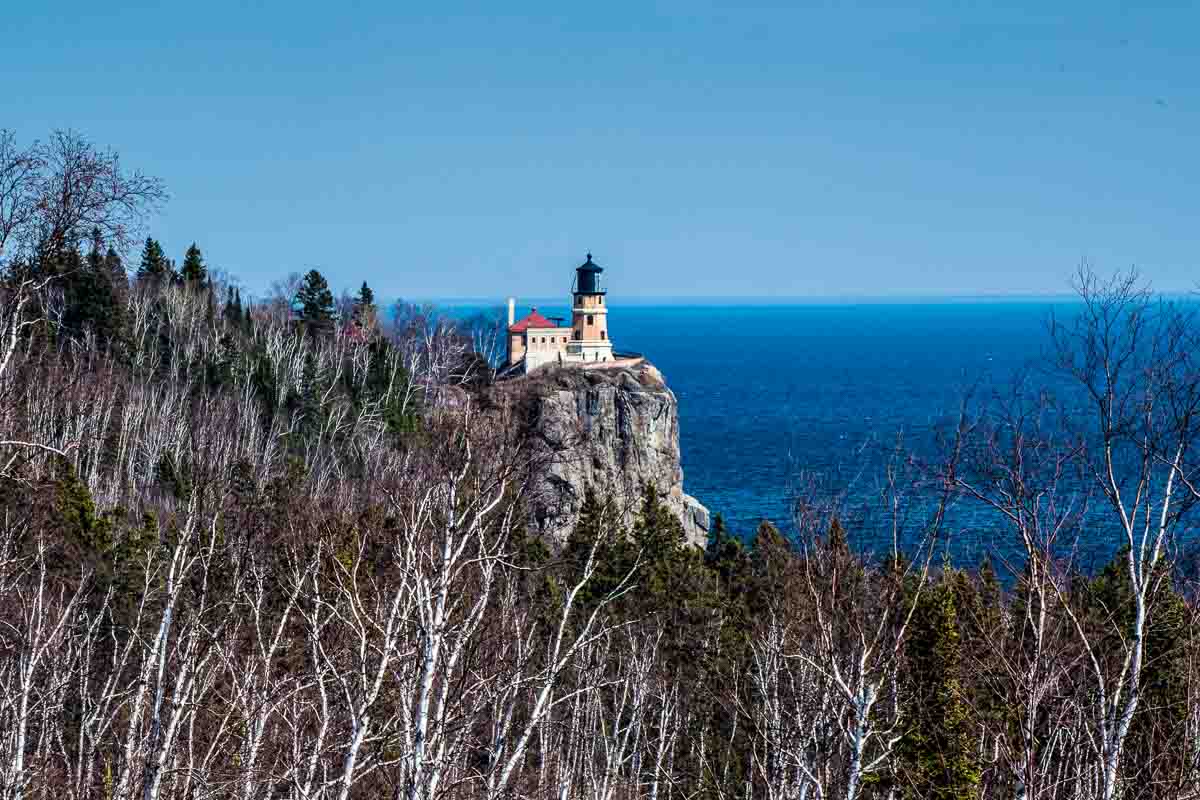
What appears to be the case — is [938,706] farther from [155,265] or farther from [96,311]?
[155,265]

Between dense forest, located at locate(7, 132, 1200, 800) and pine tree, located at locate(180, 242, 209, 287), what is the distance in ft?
0.70

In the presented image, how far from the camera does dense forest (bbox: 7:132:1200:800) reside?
1149cm

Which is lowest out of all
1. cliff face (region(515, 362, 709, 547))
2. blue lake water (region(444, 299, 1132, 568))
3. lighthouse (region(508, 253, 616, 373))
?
blue lake water (region(444, 299, 1132, 568))

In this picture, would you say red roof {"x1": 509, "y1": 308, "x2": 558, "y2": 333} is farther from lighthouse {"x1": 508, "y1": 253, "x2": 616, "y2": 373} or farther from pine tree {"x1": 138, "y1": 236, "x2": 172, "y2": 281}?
pine tree {"x1": 138, "y1": 236, "x2": 172, "y2": 281}

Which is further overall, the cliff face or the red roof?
the red roof

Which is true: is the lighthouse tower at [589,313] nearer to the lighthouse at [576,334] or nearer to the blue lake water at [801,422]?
the lighthouse at [576,334]

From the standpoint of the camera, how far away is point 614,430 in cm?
6650

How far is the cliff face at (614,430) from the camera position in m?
64.7

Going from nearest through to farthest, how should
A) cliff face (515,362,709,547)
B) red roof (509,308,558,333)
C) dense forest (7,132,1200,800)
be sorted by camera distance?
dense forest (7,132,1200,800)
cliff face (515,362,709,547)
red roof (509,308,558,333)

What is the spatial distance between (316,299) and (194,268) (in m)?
8.02

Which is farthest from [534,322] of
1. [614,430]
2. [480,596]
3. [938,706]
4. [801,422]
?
[480,596]

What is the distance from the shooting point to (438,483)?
1297 cm

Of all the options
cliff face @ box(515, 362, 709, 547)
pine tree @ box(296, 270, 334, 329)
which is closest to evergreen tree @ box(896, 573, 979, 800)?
cliff face @ box(515, 362, 709, 547)

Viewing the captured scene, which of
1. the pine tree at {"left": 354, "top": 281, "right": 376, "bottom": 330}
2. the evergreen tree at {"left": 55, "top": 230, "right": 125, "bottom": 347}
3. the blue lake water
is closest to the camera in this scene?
the evergreen tree at {"left": 55, "top": 230, "right": 125, "bottom": 347}
